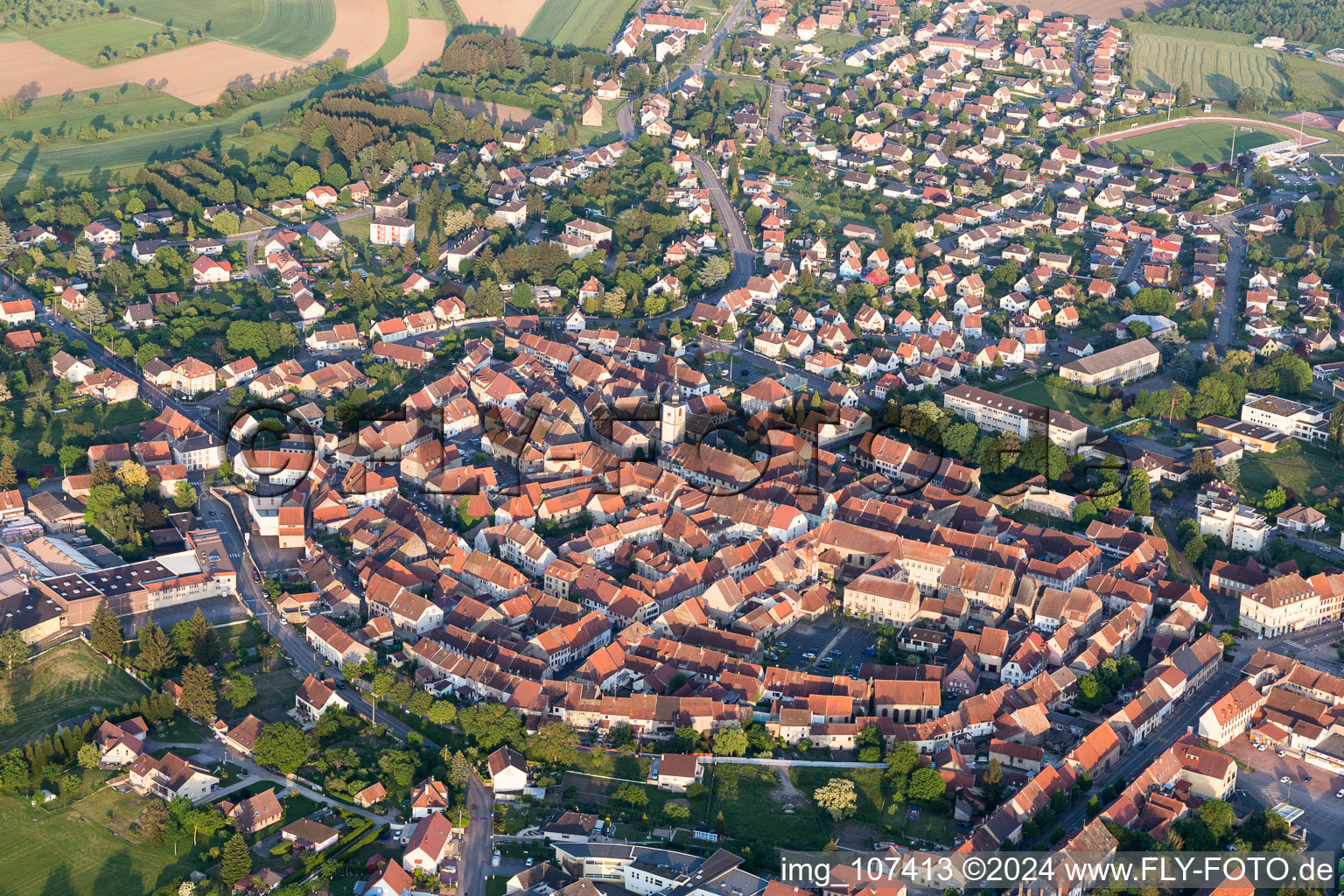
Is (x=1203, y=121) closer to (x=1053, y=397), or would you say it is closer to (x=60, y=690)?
(x=1053, y=397)

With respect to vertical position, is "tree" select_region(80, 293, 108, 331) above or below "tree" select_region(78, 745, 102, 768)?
above

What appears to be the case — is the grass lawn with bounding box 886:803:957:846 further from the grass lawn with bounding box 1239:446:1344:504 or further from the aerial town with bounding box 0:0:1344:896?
the grass lawn with bounding box 1239:446:1344:504

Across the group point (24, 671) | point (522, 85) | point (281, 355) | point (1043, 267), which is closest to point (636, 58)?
point (522, 85)

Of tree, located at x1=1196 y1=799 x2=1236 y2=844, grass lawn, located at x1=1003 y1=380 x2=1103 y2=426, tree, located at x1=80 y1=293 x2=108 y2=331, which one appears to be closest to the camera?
tree, located at x1=1196 y1=799 x2=1236 y2=844

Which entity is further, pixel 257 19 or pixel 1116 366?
pixel 257 19

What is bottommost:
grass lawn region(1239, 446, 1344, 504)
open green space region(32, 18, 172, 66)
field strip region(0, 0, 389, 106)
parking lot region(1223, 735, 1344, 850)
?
grass lawn region(1239, 446, 1344, 504)

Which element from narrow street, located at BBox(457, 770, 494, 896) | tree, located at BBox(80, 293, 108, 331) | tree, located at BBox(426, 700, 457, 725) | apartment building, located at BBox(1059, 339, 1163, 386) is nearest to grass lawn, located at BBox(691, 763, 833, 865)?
narrow street, located at BBox(457, 770, 494, 896)

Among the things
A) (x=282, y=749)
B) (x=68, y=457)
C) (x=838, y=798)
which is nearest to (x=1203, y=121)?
(x=838, y=798)
